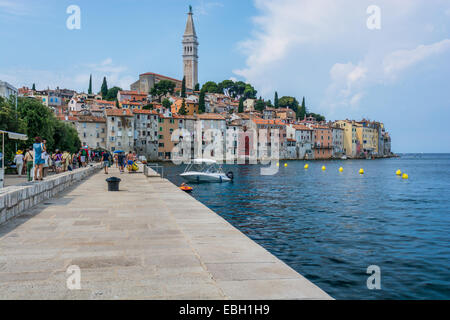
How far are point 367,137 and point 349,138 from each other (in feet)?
45.5

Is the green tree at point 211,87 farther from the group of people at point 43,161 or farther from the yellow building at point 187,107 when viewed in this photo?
the group of people at point 43,161

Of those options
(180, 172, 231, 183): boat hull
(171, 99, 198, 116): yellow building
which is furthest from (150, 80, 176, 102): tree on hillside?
(180, 172, 231, 183): boat hull

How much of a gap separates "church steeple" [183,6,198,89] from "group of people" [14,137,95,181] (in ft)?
492

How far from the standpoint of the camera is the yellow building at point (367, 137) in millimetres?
163250

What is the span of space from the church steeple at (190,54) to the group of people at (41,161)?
15004 cm

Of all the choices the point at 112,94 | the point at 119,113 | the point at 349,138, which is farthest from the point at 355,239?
the point at 349,138

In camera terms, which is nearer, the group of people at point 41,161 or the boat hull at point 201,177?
the group of people at point 41,161

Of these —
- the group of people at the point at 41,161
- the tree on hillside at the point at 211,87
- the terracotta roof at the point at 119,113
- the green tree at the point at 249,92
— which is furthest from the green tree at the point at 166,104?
the group of people at the point at 41,161

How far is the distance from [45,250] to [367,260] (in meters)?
8.50

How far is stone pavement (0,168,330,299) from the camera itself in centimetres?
473

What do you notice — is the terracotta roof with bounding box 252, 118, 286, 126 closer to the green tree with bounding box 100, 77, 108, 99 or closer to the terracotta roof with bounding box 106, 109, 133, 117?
the terracotta roof with bounding box 106, 109, 133, 117

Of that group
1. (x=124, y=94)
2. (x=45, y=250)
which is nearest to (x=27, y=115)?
(x=45, y=250)

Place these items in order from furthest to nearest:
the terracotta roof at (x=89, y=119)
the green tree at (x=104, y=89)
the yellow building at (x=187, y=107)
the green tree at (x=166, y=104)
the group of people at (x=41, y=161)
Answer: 1. the green tree at (x=104, y=89)
2. the green tree at (x=166, y=104)
3. the yellow building at (x=187, y=107)
4. the terracotta roof at (x=89, y=119)
5. the group of people at (x=41, y=161)

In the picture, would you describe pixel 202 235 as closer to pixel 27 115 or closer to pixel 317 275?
pixel 317 275
